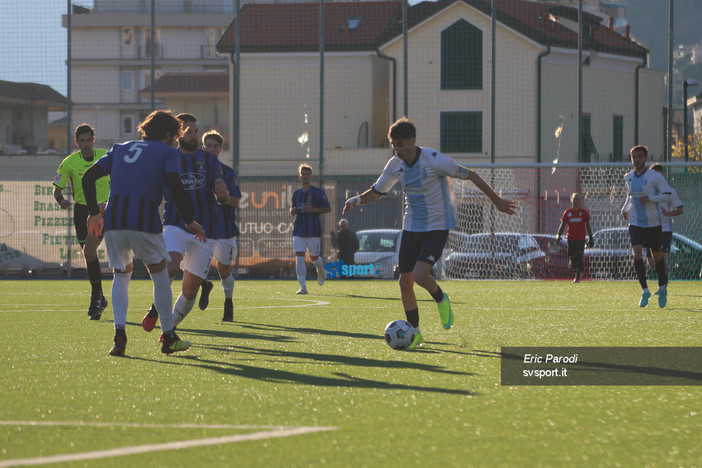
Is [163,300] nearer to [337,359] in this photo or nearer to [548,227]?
[337,359]

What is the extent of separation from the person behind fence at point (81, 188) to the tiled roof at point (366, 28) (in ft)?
63.1

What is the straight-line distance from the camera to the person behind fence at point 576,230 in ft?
68.1

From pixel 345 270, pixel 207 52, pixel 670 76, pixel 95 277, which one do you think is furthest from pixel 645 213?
pixel 207 52

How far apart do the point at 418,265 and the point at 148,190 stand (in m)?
2.22

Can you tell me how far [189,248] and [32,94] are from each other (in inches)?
742

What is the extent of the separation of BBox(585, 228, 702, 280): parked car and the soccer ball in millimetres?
15108

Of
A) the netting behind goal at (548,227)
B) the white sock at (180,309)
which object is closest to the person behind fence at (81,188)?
the white sock at (180,309)

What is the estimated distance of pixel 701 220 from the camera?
72.7 ft

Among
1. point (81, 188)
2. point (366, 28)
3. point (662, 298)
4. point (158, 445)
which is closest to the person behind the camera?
point (158, 445)

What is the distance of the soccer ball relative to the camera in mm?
7031

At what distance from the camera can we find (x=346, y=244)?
22.4 m

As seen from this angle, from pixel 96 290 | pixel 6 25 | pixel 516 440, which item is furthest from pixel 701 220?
pixel 516 440

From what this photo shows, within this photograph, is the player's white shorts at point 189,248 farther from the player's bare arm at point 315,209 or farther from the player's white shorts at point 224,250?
the player's bare arm at point 315,209

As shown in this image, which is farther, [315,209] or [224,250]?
[315,209]
